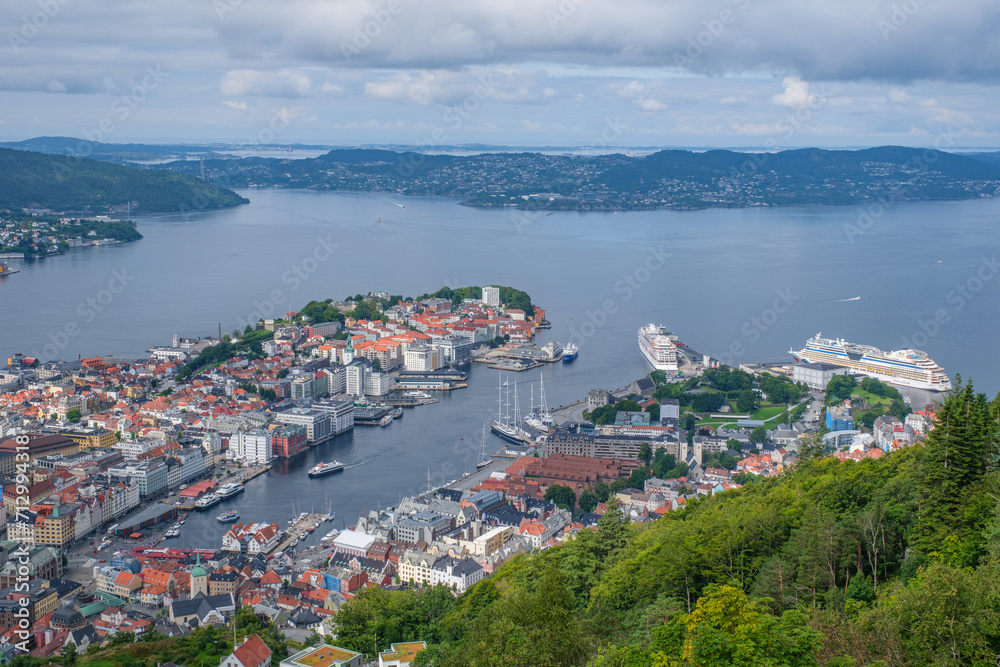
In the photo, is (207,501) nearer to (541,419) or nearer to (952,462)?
(541,419)

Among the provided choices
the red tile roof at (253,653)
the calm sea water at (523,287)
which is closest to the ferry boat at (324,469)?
the calm sea water at (523,287)

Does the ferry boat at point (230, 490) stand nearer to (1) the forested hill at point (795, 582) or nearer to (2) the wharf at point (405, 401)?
(2) the wharf at point (405, 401)

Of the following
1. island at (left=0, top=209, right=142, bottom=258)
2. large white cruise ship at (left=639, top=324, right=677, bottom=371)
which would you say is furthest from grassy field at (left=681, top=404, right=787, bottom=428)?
island at (left=0, top=209, right=142, bottom=258)

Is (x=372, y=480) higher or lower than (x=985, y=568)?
lower

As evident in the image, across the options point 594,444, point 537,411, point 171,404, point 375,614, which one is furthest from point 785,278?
point 375,614

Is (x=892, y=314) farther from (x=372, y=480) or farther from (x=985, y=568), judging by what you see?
(x=985, y=568)
